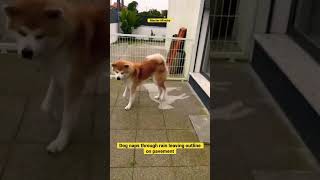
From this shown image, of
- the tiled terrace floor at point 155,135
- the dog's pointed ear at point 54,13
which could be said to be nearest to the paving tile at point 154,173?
the tiled terrace floor at point 155,135

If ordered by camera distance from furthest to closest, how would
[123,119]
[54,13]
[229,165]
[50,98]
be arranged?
[229,165] < [123,119] < [50,98] < [54,13]

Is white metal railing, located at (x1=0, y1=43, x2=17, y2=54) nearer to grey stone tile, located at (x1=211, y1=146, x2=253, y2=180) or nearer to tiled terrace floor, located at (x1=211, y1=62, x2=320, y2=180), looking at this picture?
tiled terrace floor, located at (x1=211, y1=62, x2=320, y2=180)

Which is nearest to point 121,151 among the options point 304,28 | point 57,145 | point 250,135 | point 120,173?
point 120,173

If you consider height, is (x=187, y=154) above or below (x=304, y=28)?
below

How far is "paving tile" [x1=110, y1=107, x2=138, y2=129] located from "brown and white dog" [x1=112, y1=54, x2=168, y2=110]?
15mm

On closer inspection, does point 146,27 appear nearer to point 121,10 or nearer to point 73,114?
point 121,10

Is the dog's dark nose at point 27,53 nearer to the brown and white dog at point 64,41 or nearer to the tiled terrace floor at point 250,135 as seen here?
the brown and white dog at point 64,41

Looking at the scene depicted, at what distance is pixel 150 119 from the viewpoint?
668 mm

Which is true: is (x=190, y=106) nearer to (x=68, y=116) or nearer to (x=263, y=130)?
(x=263, y=130)

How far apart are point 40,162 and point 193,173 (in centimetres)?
33

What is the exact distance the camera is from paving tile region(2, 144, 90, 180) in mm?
536

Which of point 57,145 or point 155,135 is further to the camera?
point 155,135

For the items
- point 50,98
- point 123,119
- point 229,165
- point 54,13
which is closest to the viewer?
point 54,13

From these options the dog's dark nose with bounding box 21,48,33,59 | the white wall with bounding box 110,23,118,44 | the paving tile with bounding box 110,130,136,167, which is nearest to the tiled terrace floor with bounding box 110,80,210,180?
the paving tile with bounding box 110,130,136,167
